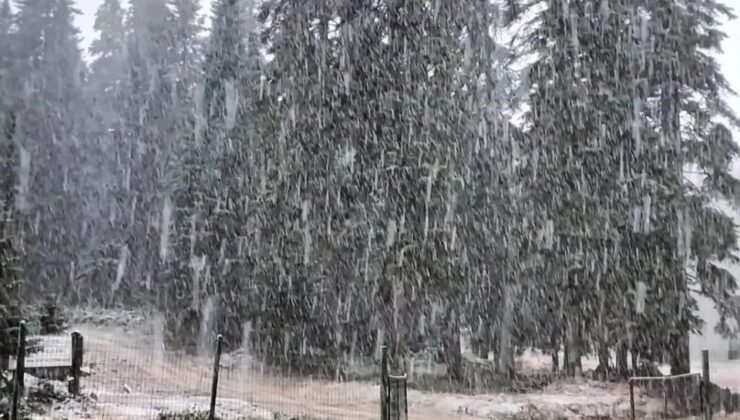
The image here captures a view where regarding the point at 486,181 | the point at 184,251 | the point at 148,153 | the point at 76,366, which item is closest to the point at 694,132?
the point at 486,181

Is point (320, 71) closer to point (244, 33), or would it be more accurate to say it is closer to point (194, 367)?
point (194, 367)

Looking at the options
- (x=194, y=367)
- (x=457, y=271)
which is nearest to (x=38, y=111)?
(x=194, y=367)

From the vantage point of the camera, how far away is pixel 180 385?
17000 millimetres

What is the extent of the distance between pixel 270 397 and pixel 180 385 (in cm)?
228

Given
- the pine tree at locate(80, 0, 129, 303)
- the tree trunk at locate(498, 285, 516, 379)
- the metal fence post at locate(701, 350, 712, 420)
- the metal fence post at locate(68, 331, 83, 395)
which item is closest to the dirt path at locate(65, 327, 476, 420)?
the metal fence post at locate(68, 331, 83, 395)

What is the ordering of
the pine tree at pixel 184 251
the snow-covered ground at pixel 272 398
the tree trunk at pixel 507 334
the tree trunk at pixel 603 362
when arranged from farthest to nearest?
the pine tree at pixel 184 251 → the tree trunk at pixel 507 334 → the tree trunk at pixel 603 362 → the snow-covered ground at pixel 272 398

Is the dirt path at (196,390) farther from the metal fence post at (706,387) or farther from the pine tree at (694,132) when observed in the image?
the pine tree at (694,132)

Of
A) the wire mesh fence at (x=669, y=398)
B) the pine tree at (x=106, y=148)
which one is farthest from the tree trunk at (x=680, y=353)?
the pine tree at (x=106, y=148)

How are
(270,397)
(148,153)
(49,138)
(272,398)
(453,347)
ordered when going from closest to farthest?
(272,398), (270,397), (453,347), (148,153), (49,138)

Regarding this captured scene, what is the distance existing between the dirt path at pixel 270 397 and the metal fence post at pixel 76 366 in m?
0.39

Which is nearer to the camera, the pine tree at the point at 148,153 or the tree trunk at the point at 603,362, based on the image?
the tree trunk at the point at 603,362

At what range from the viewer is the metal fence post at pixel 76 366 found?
13312 millimetres

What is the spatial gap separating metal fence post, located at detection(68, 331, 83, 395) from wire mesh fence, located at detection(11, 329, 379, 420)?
0.09 ft

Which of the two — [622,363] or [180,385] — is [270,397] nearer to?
[180,385]
